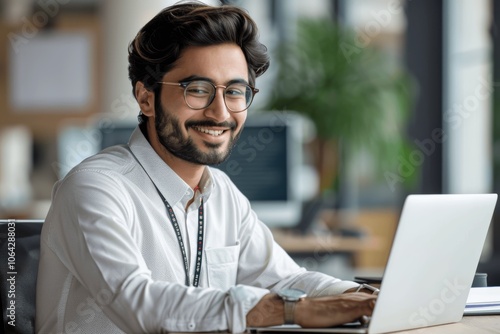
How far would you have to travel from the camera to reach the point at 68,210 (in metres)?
1.81

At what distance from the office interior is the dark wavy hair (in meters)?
2.41

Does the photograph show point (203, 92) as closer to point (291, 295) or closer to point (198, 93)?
point (198, 93)

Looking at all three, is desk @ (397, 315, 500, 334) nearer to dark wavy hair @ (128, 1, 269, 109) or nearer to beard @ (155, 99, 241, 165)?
beard @ (155, 99, 241, 165)

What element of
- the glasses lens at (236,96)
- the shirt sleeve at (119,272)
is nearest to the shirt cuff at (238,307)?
the shirt sleeve at (119,272)

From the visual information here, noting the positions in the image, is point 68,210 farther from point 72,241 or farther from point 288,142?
point 288,142

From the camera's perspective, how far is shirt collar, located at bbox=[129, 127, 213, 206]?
6.66 ft

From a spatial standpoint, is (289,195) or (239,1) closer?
(289,195)

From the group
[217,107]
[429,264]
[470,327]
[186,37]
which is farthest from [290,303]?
[186,37]

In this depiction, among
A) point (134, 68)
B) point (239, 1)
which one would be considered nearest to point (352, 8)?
point (239, 1)

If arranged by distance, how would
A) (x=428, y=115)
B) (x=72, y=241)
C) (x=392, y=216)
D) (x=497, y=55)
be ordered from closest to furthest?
1. (x=72, y=241)
2. (x=497, y=55)
3. (x=428, y=115)
4. (x=392, y=216)

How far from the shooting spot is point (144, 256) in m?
1.95

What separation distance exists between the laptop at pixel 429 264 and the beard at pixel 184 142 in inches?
21.8

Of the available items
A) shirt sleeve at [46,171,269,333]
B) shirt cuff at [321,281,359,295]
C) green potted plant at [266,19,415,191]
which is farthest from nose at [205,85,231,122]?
green potted plant at [266,19,415,191]

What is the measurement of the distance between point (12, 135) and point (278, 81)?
3.98 m
